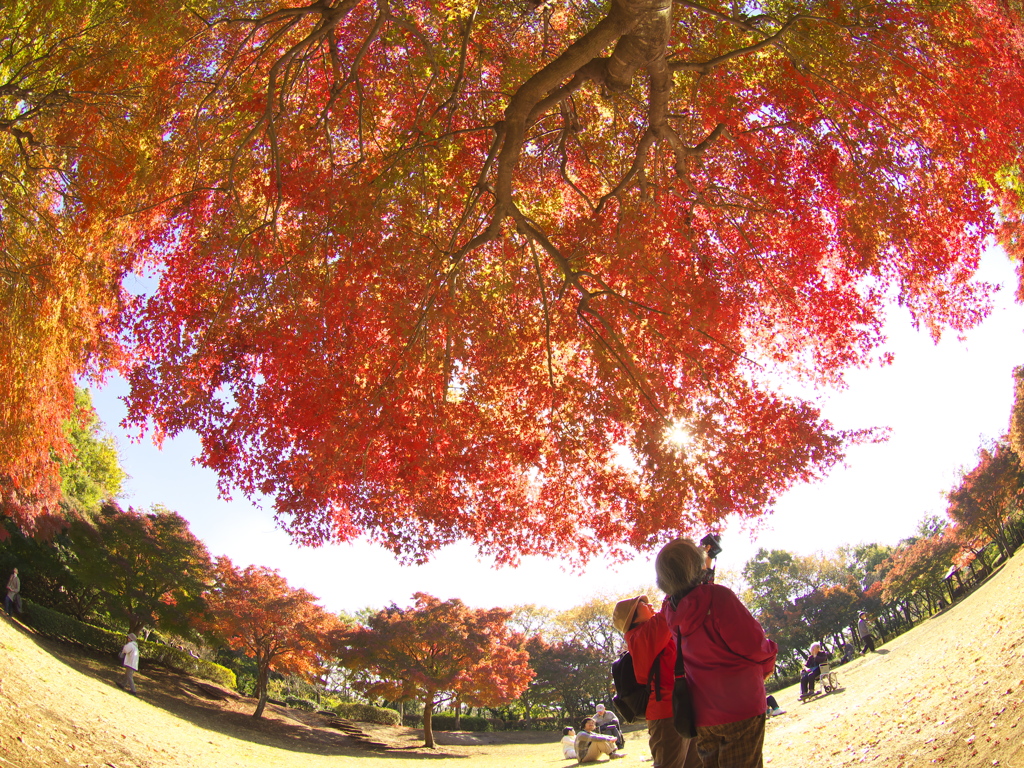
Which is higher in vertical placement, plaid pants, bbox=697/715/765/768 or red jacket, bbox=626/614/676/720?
red jacket, bbox=626/614/676/720

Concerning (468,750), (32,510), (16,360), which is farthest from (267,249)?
(468,750)

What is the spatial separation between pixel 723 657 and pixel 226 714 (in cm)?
2052

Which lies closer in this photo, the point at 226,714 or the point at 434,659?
the point at 226,714

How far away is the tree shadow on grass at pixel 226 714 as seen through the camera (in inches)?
594

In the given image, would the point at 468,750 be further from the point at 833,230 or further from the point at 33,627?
the point at 833,230

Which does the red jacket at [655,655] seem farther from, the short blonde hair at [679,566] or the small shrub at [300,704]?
the small shrub at [300,704]

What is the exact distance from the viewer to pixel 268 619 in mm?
20359

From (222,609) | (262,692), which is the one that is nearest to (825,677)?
(262,692)

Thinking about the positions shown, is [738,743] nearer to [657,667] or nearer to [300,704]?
[657,667]

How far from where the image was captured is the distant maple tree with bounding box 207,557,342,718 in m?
20.2

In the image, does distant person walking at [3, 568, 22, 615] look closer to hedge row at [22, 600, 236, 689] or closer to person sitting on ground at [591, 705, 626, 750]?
hedge row at [22, 600, 236, 689]

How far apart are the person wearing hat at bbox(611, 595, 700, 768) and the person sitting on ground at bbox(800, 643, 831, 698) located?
1255cm

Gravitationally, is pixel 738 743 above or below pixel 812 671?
above

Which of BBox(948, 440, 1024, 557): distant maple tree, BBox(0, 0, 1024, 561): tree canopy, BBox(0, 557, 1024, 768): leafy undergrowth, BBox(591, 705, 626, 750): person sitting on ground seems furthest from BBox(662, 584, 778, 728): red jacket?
BBox(948, 440, 1024, 557): distant maple tree
